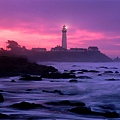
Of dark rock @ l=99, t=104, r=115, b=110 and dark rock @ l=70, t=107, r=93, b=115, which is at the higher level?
dark rock @ l=70, t=107, r=93, b=115

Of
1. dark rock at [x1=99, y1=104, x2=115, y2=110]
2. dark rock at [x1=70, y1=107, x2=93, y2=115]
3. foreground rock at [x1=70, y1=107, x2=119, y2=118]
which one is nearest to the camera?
foreground rock at [x1=70, y1=107, x2=119, y2=118]

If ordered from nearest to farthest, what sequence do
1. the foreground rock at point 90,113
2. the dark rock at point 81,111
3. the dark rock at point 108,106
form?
the foreground rock at point 90,113
the dark rock at point 81,111
the dark rock at point 108,106

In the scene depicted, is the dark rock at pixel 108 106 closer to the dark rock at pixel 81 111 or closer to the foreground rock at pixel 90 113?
the foreground rock at pixel 90 113

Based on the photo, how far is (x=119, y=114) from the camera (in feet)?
45.2

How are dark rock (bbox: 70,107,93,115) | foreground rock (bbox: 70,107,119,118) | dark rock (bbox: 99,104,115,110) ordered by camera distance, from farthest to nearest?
dark rock (bbox: 99,104,115,110) < dark rock (bbox: 70,107,93,115) < foreground rock (bbox: 70,107,119,118)

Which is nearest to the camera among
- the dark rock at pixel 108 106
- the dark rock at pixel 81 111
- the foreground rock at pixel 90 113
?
the foreground rock at pixel 90 113

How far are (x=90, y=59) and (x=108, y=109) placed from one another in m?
163

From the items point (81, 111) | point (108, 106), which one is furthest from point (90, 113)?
point (108, 106)

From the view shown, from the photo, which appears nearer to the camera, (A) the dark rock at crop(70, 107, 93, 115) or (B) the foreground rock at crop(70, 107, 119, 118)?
(B) the foreground rock at crop(70, 107, 119, 118)

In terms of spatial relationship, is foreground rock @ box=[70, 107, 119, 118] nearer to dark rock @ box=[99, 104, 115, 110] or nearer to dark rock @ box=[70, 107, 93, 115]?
dark rock @ box=[70, 107, 93, 115]

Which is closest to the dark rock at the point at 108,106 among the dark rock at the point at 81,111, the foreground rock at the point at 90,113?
the foreground rock at the point at 90,113

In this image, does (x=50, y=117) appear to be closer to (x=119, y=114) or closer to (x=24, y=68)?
(x=119, y=114)

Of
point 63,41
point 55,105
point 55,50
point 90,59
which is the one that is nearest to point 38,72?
point 55,105

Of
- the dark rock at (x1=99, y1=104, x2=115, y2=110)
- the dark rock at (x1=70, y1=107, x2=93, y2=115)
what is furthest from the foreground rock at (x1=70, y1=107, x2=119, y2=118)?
the dark rock at (x1=99, y1=104, x2=115, y2=110)
